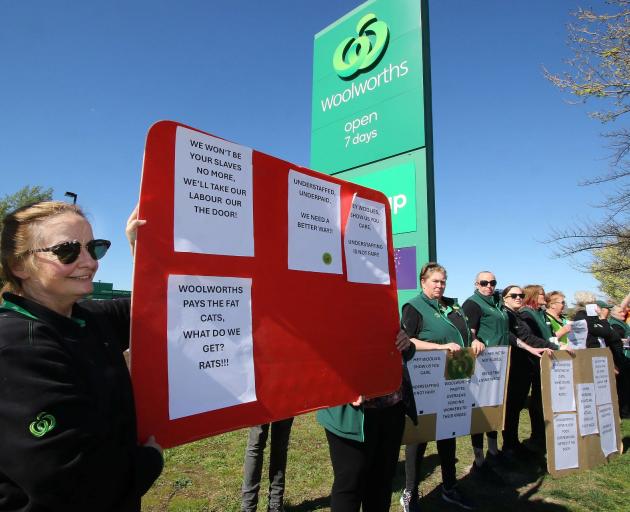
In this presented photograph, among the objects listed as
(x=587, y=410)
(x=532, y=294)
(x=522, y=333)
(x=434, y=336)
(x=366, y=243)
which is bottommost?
(x=587, y=410)

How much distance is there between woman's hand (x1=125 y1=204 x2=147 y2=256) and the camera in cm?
138

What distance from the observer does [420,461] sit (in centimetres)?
337

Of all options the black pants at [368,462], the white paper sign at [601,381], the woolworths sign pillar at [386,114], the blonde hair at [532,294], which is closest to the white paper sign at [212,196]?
the black pants at [368,462]

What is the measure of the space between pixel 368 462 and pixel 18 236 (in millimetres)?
2068

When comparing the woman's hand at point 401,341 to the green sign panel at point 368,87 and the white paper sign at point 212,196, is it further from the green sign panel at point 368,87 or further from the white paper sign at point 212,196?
the green sign panel at point 368,87

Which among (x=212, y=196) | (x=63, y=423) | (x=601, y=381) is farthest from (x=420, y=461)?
(x=63, y=423)

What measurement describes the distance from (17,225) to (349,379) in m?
1.52

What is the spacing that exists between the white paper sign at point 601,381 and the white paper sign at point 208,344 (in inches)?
182

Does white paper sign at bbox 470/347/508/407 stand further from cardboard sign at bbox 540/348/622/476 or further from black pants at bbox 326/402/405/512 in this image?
black pants at bbox 326/402/405/512

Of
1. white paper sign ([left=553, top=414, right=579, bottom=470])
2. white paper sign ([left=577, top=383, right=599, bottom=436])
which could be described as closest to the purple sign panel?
white paper sign ([left=553, top=414, right=579, bottom=470])

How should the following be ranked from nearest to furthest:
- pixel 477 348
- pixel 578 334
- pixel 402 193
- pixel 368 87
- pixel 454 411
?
1. pixel 454 411
2. pixel 477 348
3. pixel 402 193
4. pixel 368 87
5. pixel 578 334

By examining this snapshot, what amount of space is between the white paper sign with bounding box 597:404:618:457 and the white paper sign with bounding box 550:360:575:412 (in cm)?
65

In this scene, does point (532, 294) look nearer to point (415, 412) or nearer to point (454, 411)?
point (454, 411)

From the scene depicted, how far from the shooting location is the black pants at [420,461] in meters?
3.31
